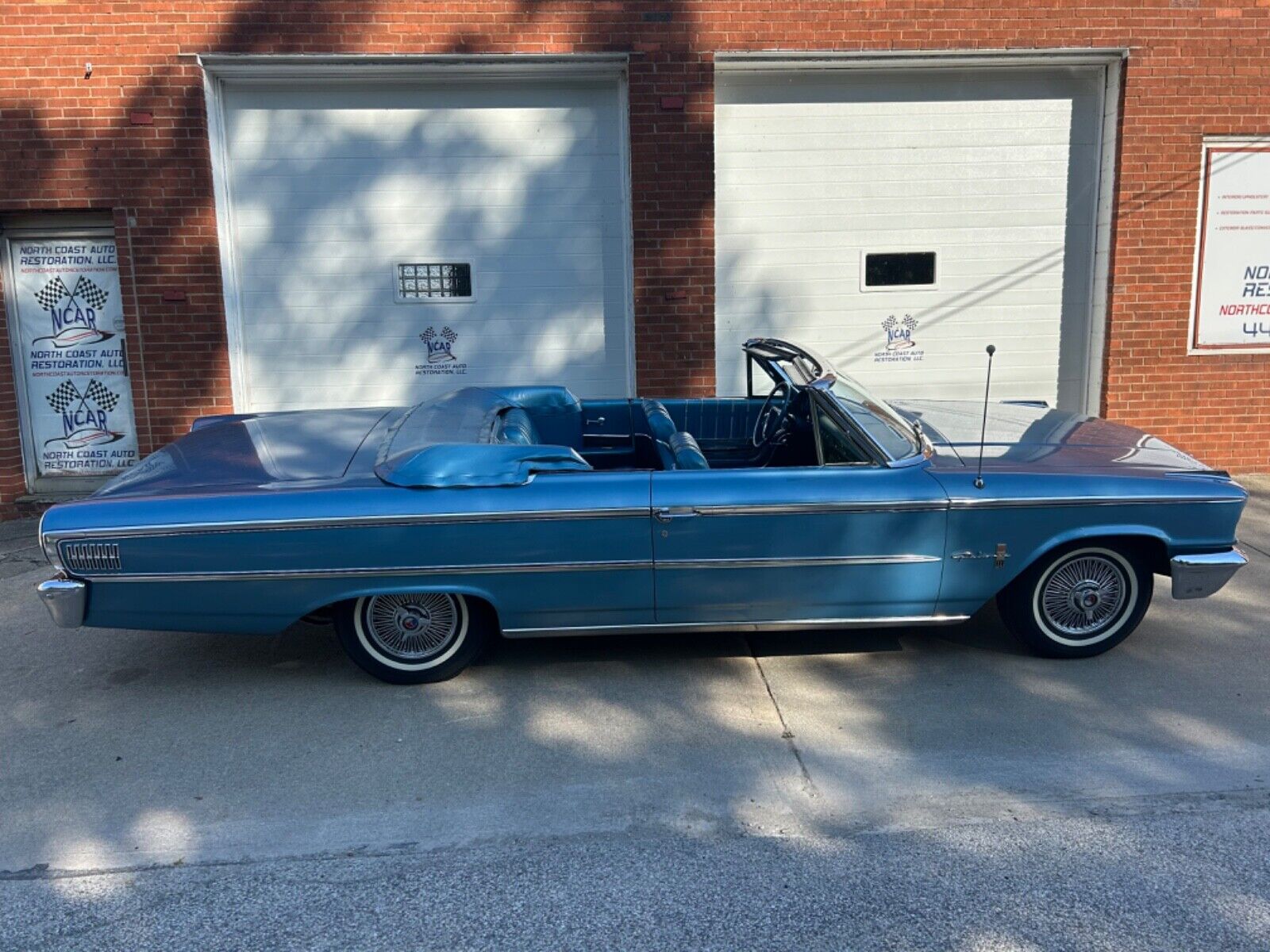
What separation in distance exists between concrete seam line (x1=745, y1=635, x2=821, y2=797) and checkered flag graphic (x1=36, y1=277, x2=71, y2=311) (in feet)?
20.2

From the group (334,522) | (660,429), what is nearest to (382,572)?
(334,522)

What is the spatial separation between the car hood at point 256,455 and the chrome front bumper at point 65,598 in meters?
0.40

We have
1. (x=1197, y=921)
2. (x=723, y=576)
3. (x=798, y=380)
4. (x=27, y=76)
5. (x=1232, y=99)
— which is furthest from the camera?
(x=1232, y=99)

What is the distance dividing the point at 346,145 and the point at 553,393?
348 centimetres

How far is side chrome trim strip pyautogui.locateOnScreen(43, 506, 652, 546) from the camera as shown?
4164mm

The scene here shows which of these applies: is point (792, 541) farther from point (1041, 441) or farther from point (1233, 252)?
point (1233, 252)

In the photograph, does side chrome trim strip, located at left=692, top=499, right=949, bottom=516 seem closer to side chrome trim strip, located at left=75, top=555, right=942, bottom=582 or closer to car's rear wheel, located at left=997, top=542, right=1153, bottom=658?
side chrome trim strip, located at left=75, top=555, right=942, bottom=582

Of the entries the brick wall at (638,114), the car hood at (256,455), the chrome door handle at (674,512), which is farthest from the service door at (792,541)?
the brick wall at (638,114)

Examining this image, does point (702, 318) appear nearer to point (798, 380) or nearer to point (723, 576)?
point (798, 380)

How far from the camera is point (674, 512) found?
14.0 ft

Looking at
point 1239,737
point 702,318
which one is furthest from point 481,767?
point 702,318

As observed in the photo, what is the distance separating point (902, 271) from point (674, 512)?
4.81 metres

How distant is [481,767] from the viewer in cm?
388

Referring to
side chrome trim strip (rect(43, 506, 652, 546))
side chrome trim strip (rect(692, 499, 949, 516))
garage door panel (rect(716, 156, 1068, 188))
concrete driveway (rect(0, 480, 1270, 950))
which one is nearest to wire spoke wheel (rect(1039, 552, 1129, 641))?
concrete driveway (rect(0, 480, 1270, 950))
